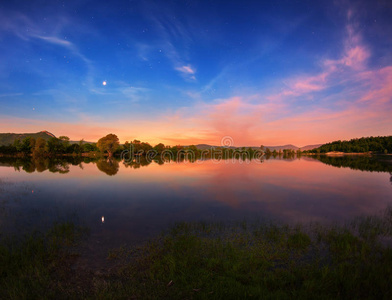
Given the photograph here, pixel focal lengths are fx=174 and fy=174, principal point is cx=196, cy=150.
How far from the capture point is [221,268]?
711 centimetres

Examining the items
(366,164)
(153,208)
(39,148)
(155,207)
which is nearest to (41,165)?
(155,207)

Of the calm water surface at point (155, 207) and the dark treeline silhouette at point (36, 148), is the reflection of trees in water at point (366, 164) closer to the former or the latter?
the calm water surface at point (155, 207)

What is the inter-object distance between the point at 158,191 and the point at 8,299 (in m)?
18.9

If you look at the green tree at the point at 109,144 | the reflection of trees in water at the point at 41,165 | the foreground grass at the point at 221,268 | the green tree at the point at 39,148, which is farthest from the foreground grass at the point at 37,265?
the green tree at the point at 39,148

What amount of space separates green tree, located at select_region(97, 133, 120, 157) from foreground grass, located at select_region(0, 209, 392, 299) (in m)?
138

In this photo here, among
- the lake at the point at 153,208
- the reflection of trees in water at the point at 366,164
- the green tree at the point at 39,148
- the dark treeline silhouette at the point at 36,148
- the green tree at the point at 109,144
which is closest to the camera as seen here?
the lake at the point at 153,208

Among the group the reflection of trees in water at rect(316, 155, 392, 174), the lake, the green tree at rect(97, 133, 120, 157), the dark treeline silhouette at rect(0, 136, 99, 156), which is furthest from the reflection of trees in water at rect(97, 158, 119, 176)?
the dark treeline silhouette at rect(0, 136, 99, 156)

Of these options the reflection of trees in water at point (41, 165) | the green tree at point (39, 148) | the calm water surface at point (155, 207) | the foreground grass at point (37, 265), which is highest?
the green tree at point (39, 148)

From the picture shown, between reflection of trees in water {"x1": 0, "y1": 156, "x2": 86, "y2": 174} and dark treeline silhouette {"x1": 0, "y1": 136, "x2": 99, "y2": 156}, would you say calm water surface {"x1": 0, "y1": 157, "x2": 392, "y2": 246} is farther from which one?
dark treeline silhouette {"x1": 0, "y1": 136, "x2": 99, "y2": 156}

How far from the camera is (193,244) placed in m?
9.38

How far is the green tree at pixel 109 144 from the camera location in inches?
5330

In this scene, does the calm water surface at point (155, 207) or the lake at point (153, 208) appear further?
the calm water surface at point (155, 207)

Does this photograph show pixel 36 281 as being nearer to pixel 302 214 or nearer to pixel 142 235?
pixel 142 235

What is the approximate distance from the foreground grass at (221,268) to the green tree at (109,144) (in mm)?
137818
